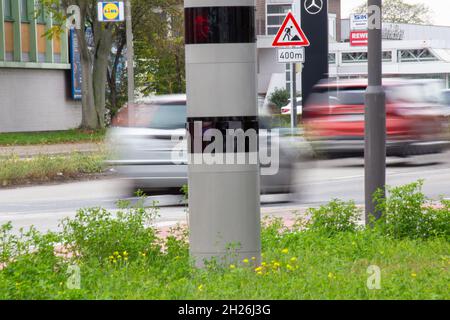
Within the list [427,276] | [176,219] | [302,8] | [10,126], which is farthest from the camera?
[10,126]

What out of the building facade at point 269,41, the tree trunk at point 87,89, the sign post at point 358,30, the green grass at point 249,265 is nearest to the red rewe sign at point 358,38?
the sign post at point 358,30

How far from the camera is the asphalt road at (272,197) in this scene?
49.8ft

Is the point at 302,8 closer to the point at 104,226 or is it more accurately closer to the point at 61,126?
the point at 61,126

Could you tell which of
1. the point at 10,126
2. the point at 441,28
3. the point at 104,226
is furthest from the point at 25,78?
the point at 441,28

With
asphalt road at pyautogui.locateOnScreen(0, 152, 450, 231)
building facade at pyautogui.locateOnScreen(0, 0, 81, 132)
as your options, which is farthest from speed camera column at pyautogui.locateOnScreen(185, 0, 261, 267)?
building facade at pyautogui.locateOnScreen(0, 0, 81, 132)

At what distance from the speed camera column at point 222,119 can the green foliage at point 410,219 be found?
2.55 m

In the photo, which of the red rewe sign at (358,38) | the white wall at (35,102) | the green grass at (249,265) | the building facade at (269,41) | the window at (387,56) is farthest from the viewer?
the window at (387,56)

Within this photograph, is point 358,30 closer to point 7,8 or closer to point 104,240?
point 104,240

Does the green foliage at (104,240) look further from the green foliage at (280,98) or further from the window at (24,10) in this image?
the green foliage at (280,98)

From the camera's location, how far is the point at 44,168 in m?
21.6

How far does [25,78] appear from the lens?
44.5 m

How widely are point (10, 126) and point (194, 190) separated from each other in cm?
3747

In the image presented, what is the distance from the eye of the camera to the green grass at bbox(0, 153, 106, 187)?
68.7 feet

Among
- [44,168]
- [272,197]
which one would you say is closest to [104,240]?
[272,197]
